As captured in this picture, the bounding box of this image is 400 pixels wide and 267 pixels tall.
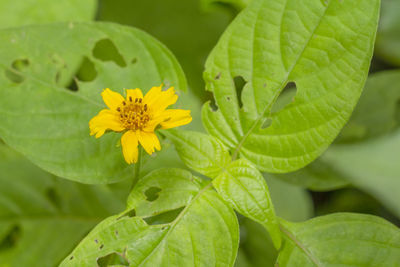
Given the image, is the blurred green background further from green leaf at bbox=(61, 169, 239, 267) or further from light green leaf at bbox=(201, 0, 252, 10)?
green leaf at bbox=(61, 169, 239, 267)

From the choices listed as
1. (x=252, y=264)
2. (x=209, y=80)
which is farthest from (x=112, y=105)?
(x=252, y=264)

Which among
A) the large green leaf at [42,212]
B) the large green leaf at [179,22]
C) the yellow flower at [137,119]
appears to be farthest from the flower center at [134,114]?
the large green leaf at [179,22]

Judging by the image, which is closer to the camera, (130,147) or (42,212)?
(130,147)

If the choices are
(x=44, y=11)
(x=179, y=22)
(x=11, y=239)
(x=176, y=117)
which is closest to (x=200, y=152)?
(x=176, y=117)

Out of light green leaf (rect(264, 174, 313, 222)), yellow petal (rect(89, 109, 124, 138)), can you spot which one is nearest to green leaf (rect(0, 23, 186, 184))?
yellow petal (rect(89, 109, 124, 138))

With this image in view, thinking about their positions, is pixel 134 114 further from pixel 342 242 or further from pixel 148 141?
pixel 342 242

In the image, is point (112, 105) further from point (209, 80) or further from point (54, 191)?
point (54, 191)
